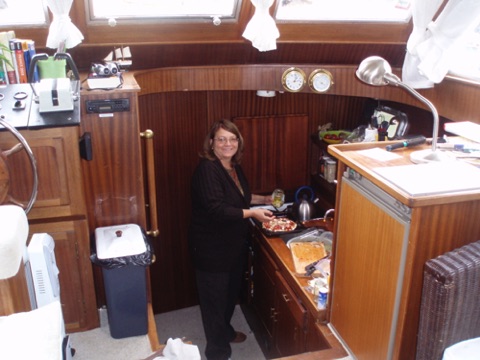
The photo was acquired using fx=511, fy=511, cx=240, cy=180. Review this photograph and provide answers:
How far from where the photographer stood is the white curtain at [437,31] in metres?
2.53

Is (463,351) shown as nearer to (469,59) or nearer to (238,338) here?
(469,59)

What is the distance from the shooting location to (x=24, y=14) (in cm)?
296

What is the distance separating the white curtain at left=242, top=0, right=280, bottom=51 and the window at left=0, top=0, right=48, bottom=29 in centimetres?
118

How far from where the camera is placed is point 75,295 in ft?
8.12

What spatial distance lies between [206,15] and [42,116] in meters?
1.44

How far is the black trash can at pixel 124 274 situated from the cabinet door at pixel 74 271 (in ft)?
0.32

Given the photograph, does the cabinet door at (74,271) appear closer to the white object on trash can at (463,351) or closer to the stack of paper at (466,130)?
the white object on trash can at (463,351)

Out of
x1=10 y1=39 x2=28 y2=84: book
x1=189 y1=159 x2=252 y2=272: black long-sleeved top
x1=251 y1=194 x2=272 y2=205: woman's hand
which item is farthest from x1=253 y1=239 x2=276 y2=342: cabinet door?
x1=10 y1=39 x2=28 y2=84: book

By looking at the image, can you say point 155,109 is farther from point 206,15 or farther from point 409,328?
point 409,328

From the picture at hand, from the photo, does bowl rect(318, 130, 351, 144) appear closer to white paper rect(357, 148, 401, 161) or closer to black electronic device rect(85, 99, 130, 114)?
white paper rect(357, 148, 401, 161)

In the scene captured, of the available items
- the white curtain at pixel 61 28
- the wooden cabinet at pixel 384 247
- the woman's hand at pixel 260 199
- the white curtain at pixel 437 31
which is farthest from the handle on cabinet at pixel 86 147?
the white curtain at pixel 437 31

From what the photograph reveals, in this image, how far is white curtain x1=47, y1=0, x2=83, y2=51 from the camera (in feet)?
8.75

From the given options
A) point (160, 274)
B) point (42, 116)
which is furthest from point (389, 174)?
point (160, 274)

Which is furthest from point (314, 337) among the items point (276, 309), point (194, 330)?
point (194, 330)
